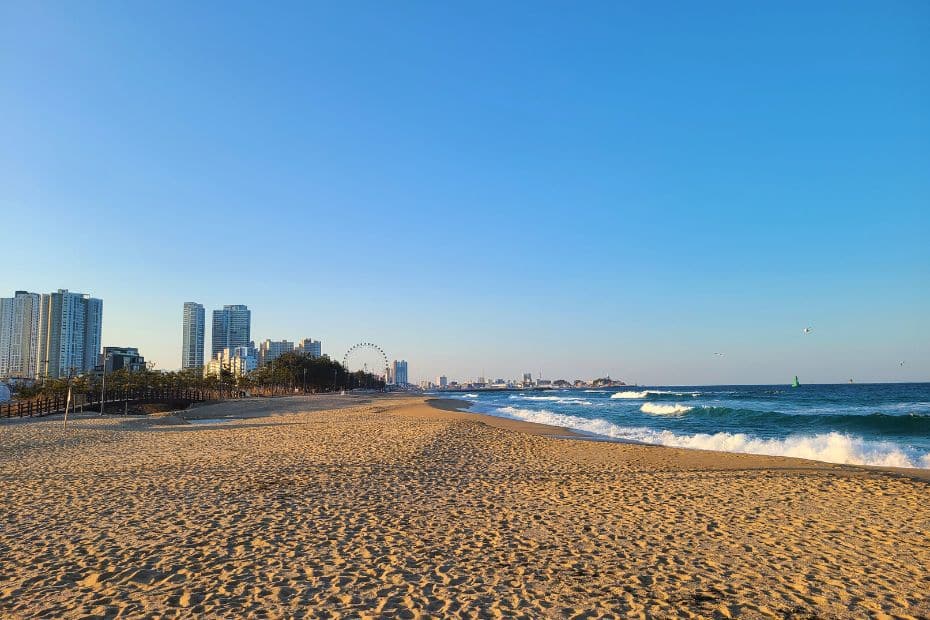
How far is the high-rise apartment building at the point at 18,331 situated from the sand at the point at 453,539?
16163 centimetres

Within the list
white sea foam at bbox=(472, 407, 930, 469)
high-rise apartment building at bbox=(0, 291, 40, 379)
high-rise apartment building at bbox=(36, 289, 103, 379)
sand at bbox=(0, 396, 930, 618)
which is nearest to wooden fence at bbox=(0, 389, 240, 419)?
sand at bbox=(0, 396, 930, 618)

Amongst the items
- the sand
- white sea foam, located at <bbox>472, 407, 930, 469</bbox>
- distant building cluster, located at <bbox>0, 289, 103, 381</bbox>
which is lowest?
white sea foam, located at <bbox>472, 407, 930, 469</bbox>

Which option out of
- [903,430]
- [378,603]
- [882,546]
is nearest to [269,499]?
[378,603]

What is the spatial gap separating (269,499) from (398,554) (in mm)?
4150

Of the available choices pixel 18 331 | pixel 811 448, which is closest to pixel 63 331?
pixel 18 331

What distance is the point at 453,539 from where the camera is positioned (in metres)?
7.86

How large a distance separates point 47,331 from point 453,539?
16959 cm

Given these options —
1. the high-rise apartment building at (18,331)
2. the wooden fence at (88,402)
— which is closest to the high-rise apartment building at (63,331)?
the high-rise apartment building at (18,331)

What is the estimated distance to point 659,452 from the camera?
1881 centimetres

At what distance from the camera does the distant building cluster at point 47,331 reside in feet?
456

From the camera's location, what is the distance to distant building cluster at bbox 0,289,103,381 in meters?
139

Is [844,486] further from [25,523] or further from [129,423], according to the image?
[129,423]

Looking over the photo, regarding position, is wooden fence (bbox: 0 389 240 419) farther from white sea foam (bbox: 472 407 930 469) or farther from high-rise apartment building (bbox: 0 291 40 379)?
high-rise apartment building (bbox: 0 291 40 379)

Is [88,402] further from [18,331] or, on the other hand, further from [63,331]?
[18,331]
